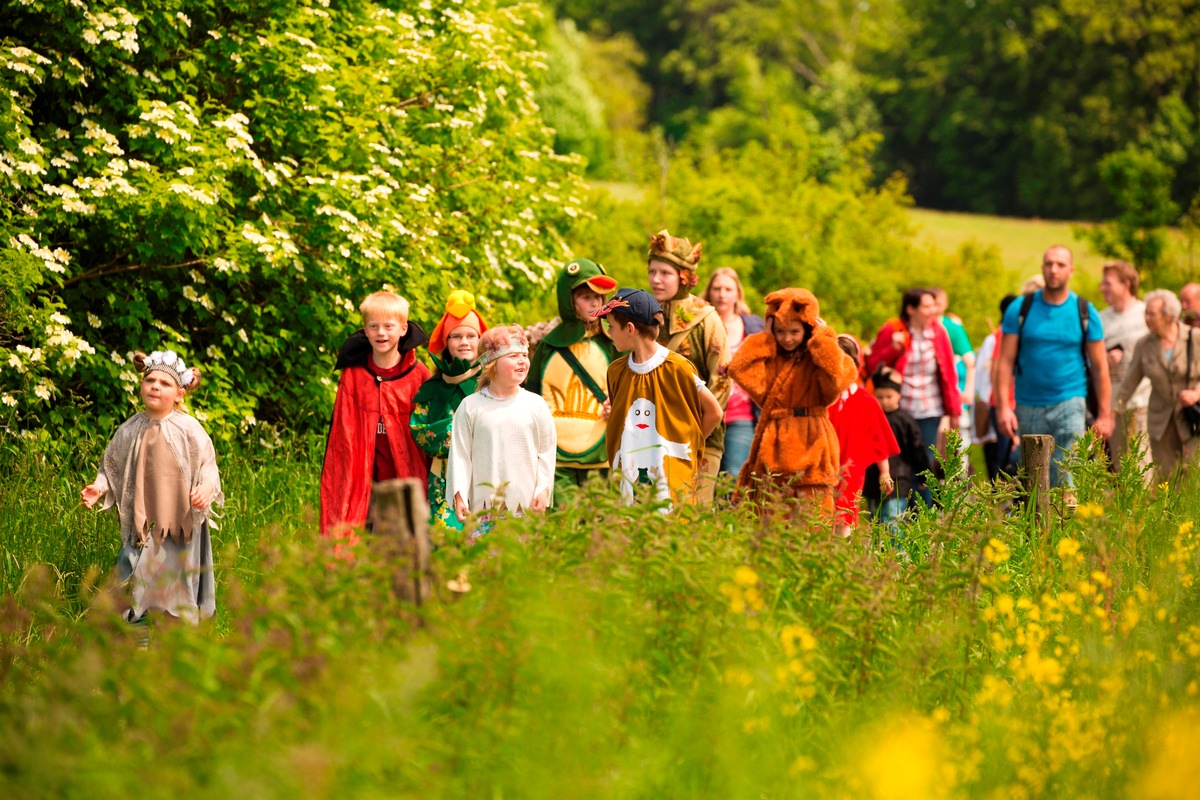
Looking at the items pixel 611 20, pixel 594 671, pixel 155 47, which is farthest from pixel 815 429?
pixel 611 20

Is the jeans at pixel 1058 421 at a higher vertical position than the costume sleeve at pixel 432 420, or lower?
lower

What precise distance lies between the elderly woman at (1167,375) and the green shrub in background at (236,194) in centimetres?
625

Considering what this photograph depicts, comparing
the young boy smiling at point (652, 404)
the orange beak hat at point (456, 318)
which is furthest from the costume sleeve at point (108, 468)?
the young boy smiling at point (652, 404)

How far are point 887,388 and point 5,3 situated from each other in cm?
771

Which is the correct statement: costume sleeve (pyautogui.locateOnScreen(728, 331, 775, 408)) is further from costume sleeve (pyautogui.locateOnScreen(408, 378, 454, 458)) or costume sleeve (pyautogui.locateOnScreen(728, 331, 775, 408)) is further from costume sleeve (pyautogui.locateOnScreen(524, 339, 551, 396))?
costume sleeve (pyautogui.locateOnScreen(408, 378, 454, 458))

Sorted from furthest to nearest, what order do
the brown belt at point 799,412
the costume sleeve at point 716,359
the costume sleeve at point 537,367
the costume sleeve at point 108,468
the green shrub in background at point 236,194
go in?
the green shrub in background at point 236,194 < the costume sleeve at point 716,359 < the costume sleeve at point 537,367 < the brown belt at point 799,412 < the costume sleeve at point 108,468

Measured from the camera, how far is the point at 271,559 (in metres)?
4.39

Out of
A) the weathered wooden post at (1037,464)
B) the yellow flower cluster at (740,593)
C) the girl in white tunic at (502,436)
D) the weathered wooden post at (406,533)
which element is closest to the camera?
the yellow flower cluster at (740,593)

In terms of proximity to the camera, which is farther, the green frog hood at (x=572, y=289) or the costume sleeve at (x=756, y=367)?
the green frog hood at (x=572, y=289)

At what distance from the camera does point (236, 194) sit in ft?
40.3

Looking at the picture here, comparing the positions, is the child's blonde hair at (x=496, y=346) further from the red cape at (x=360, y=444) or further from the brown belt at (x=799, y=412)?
the brown belt at (x=799, y=412)

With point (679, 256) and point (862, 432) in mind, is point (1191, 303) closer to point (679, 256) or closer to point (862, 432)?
point (862, 432)

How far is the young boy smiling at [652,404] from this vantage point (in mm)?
7086

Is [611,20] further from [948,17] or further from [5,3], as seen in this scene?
[5,3]
